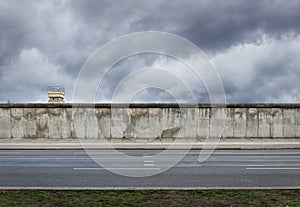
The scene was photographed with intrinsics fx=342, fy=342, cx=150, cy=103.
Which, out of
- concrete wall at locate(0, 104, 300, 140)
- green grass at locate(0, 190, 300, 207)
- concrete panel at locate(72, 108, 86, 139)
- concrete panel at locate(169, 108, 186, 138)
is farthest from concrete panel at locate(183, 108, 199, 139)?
green grass at locate(0, 190, 300, 207)

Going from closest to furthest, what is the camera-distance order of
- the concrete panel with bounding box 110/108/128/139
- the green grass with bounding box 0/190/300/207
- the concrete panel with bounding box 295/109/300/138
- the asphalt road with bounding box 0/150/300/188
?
the green grass with bounding box 0/190/300/207 → the asphalt road with bounding box 0/150/300/188 → the concrete panel with bounding box 110/108/128/139 → the concrete panel with bounding box 295/109/300/138

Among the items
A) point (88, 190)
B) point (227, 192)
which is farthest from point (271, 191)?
point (88, 190)

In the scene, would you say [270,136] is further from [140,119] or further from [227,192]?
[227,192]

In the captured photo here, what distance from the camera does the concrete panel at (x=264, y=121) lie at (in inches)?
771

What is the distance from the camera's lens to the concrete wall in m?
A: 19.4

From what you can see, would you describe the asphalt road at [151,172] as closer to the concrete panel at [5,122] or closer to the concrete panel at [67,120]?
the concrete panel at [67,120]

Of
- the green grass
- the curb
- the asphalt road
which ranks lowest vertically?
the curb

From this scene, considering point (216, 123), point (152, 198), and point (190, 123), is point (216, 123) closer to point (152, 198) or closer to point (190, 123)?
point (190, 123)

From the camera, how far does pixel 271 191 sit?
6.79 m

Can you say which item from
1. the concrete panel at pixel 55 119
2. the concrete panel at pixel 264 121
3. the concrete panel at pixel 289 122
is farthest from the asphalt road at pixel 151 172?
the concrete panel at pixel 289 122

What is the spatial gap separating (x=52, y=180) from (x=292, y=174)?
629cm

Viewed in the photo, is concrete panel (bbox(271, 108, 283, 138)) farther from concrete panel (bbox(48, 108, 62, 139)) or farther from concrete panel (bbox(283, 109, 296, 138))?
concrete panel (bbox(48, 108, 62, 139))

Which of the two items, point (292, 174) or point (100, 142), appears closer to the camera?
point (292, 174)

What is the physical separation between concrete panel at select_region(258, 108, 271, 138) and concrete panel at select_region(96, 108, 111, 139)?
8620 millimetres
